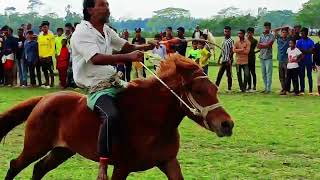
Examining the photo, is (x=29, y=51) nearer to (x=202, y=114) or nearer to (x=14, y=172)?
(x=14, y=172)

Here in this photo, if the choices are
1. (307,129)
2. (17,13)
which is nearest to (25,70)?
(307,129)

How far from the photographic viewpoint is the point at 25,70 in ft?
70.9

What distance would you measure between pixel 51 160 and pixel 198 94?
7.21 feet

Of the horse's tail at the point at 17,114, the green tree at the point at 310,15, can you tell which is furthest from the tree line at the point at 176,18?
the horse's tail at the point at 17,114

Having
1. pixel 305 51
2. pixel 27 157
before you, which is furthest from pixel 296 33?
pixel 27 157

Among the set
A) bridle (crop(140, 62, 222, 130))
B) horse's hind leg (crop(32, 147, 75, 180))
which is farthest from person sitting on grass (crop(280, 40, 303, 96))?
bridle (crop(140, 62, 222, 130))

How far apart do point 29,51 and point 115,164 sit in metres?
15.2

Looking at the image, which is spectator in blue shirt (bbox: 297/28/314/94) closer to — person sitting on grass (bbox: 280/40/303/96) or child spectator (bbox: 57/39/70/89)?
person sitting on grass (bbox: 280/40/303/96)

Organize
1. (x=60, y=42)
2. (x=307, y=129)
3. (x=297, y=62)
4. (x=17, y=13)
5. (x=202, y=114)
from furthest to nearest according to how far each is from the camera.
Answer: (x=17, y=13), (x=60, y=42), (x=297, y=62), (x=307, y=129), (x=202, y=114)

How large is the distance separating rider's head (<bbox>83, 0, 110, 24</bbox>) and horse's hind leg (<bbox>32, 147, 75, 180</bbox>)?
1667 mm

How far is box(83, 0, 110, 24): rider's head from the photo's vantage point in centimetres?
621

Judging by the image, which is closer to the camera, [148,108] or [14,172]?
[148,108]

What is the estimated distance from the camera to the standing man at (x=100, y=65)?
5934 mm

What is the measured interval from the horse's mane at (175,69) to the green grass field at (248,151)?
7.99ft
